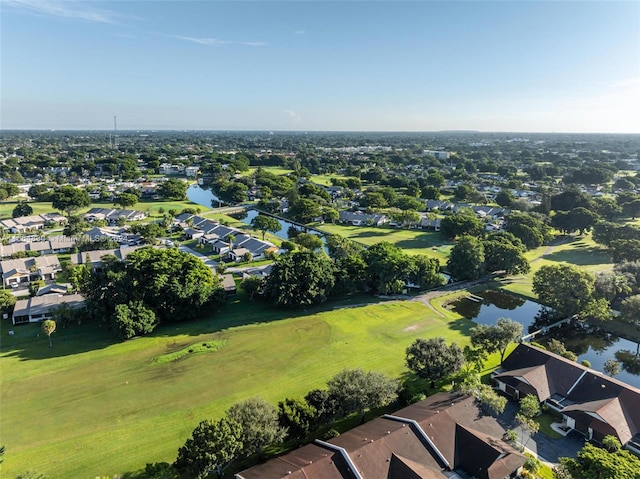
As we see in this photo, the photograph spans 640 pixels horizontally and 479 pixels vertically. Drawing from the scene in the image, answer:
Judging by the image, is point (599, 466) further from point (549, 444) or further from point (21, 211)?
point (21, 211)

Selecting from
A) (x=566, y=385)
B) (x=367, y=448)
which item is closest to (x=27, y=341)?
(x=367, y=448)

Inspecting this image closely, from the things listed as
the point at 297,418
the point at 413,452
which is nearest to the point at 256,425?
the point at 297,418

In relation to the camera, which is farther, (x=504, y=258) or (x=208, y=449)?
(x=504, y=258)

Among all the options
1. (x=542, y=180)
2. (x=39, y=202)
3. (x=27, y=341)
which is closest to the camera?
(x=27, y=341)

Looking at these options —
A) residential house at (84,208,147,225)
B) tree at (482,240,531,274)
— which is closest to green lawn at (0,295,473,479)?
tree at (482,240,531,274)

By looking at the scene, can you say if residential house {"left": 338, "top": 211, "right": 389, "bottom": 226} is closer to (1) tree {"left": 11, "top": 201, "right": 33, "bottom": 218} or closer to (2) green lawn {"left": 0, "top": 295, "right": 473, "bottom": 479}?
(2) green lawn {"left": 0, "top": 295, "right": 473, "bottom": 479}

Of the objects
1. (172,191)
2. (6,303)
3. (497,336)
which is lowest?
(6,303)

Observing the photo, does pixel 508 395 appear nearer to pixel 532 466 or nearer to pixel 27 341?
pixel 532 466
